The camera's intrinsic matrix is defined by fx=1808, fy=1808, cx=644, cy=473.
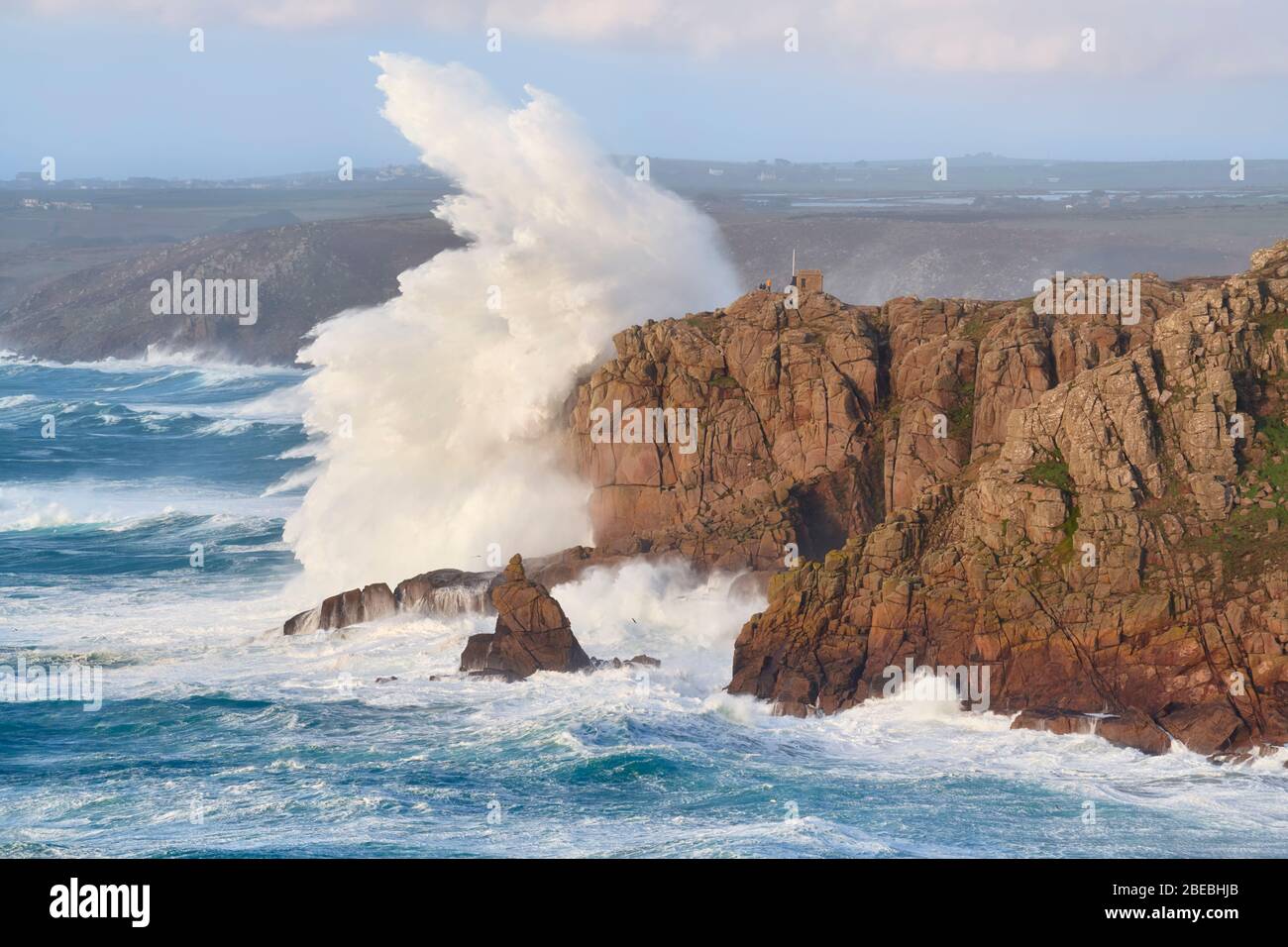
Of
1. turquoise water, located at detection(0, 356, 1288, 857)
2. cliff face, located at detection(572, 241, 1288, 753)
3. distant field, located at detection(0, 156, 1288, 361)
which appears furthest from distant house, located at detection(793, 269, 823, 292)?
distant field, located at detection(0, 156, 1288, 361)

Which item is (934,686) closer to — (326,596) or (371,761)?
(371,761)

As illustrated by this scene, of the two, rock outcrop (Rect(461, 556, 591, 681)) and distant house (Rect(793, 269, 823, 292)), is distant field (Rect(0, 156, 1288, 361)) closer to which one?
distant house (Rect(793, 269, 823, 292))

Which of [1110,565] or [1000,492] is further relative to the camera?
[1000,492]

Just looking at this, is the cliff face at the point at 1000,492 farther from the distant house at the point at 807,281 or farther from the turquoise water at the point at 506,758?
the turquoise water at the point at 506,758

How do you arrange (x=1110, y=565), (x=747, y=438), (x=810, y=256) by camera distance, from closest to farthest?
(x=1110, y=565), (x=747, y=438), (x=810, y=256)

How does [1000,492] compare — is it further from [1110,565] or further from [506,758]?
[506,758]

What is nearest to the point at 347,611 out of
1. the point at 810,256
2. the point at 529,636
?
the point at 529,636
